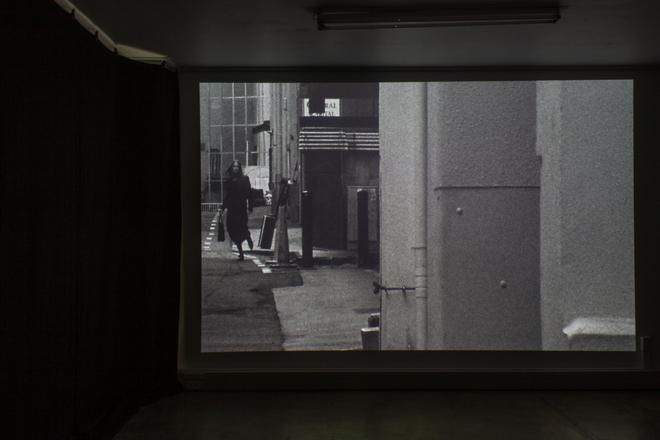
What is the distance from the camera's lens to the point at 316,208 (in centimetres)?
346

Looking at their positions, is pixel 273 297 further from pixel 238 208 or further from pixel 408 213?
pixel 408 213

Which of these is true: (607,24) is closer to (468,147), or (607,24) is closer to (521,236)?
(468,147)

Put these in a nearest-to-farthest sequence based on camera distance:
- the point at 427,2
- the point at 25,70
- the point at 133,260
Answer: the point at 25,70
the point at 427,2
the point at 133,260

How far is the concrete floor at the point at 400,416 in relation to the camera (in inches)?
105

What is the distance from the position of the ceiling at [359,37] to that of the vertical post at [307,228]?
96cm

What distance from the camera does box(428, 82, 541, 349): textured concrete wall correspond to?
137 inches

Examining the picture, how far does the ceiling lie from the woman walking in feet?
2.77

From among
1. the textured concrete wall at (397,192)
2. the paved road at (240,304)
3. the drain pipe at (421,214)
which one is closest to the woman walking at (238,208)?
the paved road at (240,304)

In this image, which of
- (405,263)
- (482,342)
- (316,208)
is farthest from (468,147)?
(482,342)

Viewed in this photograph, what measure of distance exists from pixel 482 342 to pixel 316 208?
157cm

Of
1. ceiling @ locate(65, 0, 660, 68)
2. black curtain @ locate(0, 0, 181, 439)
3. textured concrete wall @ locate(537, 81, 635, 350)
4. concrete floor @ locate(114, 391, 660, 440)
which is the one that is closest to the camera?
black curtain @ locate(0, 0, 181, 439)

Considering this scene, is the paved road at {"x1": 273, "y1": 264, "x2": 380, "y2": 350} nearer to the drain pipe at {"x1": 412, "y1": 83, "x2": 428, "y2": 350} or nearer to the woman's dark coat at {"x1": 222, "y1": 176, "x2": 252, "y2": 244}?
the drain pipe at {"x1": 412, "y1": 83, "x2": 428, "y2": 350}

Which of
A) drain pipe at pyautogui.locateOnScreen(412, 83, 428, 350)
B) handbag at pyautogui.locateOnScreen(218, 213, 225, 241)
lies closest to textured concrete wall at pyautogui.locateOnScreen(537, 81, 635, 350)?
drain pipe at pyautogui.locateOnScreen(412, 83, 428, 350)

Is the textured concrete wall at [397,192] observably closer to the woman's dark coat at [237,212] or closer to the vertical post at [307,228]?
the vertical post at [307,228]
